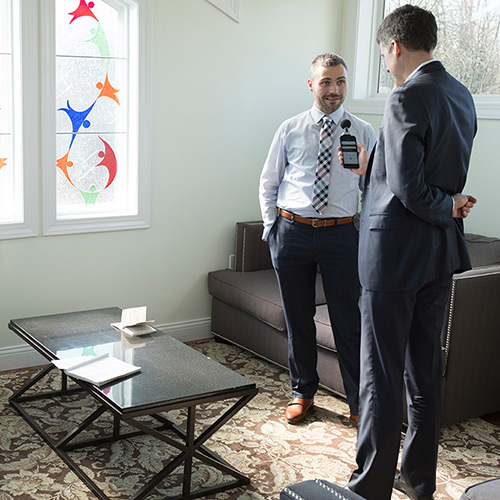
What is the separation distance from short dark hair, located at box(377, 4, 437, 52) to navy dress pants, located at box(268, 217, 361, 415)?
1119mm

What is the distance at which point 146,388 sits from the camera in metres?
2.73

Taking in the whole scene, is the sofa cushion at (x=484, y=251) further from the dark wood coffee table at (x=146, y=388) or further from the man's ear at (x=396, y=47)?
the man's ear at (x=396, y=47)

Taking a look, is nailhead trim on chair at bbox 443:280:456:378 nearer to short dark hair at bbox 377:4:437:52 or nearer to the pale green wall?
short dark hair at bbox 377:4:437:52

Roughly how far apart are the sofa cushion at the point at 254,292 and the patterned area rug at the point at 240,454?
46 centimetres

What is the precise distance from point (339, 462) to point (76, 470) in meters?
1.07

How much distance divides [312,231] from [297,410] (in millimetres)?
853

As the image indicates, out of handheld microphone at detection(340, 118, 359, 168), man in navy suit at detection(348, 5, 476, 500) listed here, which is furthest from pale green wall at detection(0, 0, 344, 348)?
man in navy suit at detection(348, 5, 476, 500)

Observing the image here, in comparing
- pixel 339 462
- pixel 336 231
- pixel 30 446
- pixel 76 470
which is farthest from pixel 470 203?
pixel 30 446

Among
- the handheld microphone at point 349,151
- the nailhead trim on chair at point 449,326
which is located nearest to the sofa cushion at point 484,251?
the nailhead trim on chair at point 449,326

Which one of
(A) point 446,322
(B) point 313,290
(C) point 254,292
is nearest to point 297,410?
(B) point 313,290

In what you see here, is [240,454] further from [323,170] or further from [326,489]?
[326,489]

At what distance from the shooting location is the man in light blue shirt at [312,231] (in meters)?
3.37

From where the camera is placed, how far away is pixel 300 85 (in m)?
4.91

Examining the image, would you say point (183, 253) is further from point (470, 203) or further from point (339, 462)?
point (470, 203)
